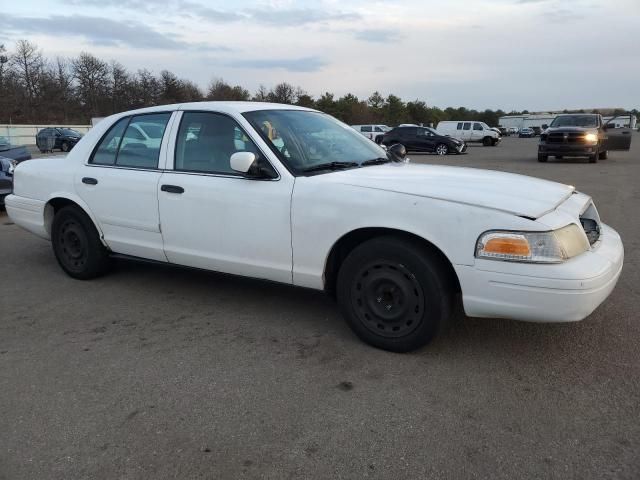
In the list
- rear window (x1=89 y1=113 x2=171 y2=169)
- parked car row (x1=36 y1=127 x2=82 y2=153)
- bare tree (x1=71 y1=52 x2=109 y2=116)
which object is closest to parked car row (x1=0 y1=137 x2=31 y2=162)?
rear window (x1=89 y1=113 x2=171 y2=169)

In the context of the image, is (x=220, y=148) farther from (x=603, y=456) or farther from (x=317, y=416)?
(x=603, y=456)

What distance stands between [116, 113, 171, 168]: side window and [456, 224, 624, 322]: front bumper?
271 centimetres

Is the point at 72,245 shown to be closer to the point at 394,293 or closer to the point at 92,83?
the point at 394,293

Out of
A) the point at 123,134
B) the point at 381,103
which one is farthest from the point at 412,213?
the point at 381,103

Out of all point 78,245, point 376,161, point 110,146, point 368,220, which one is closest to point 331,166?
point 376,161

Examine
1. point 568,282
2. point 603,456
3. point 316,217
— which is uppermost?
point 316,217

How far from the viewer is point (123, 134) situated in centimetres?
479

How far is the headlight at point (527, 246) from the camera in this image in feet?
9.71

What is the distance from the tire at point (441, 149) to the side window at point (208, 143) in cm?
2476

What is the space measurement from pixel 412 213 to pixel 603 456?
157 cm

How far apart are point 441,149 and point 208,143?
2494 centimetres

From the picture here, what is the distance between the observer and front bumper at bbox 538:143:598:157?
18594 millimetres

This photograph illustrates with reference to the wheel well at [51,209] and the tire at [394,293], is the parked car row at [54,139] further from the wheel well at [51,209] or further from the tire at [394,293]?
the tire at [394,293]

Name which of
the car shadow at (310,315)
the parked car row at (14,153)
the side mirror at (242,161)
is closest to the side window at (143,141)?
the car shadow at (310,315)
